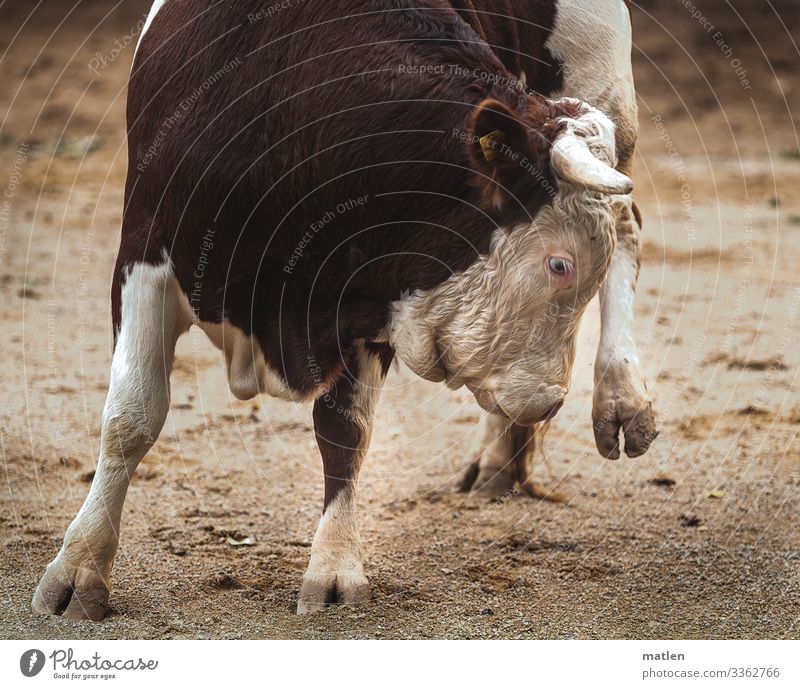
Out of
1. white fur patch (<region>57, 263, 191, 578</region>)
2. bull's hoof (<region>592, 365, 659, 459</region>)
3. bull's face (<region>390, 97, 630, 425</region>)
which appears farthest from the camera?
bull's hoof (<region>592, 365, 659, 459</region>)

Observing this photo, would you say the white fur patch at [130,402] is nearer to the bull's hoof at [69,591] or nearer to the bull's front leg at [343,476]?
the bull's hoof at [69,591]

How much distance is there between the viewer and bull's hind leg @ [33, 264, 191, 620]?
4539mm

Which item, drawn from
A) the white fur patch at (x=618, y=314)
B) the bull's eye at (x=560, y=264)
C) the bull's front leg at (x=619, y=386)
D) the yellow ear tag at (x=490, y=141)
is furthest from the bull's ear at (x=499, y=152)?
the white fur patch at (x=618, y=314)

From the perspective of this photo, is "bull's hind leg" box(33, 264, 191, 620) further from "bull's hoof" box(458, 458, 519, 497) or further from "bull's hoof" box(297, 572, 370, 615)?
"bull's hoof" box(458, 458, 519, 497)

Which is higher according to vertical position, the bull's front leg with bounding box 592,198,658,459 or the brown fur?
the brown fur

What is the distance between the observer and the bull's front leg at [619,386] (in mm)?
5035

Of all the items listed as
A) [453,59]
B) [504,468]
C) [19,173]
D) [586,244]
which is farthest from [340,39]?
[19,173]

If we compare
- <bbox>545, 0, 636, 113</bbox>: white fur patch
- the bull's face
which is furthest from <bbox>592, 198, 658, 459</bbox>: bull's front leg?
the bull's face

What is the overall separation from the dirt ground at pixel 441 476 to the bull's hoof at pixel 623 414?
65cm

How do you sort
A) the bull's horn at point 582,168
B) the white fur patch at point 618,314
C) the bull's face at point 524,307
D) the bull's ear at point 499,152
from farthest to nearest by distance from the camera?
the white fur patch at point 618,314
the bull's face at point 524,307
the bull's ear at point 499,152
the bull's horn at point 582,168

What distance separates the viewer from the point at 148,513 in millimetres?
5832

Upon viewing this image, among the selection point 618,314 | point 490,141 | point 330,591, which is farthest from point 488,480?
point 490,141
